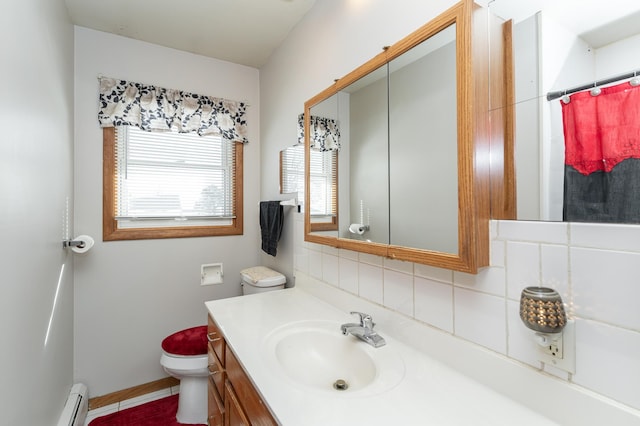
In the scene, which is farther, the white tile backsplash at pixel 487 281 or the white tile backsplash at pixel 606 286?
the white tile backsplash at pixel 487 281

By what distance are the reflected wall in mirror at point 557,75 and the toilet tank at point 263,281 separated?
1457 millimetres

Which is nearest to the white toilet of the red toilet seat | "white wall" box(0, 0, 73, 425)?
the red toilet seat

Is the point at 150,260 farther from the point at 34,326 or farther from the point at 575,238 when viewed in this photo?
the point at 575,238

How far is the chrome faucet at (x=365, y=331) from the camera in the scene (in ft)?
3.68

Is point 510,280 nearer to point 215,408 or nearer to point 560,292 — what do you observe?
point 560,292

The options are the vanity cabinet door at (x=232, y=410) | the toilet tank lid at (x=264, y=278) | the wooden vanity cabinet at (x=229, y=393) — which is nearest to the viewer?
the wooden vanity cabinet at (x=229, y=393)

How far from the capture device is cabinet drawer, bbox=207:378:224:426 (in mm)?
1350

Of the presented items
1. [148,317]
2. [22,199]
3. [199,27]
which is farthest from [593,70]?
[148,317]

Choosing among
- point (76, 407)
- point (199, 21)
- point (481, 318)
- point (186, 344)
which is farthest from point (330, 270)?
point (199, 21)

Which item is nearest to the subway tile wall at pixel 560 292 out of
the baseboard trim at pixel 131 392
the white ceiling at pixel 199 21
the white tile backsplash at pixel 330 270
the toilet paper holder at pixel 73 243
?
the white tile backsplash at pixel 330 270

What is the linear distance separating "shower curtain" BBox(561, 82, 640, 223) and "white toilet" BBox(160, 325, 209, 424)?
→ 195 cm

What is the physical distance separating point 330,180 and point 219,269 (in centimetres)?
144

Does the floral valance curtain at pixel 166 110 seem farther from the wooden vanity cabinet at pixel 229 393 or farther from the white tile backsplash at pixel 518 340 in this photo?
the white tile backsplash at pixel 518 340

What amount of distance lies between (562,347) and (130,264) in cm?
242
